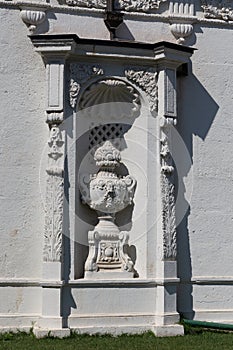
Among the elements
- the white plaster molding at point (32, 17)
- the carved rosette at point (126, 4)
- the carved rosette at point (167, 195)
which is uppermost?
the carved rosette at point (126, 4)

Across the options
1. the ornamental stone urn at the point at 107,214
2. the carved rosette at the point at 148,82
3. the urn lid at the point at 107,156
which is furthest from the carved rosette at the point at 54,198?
the carved rosette at the point at 148,82

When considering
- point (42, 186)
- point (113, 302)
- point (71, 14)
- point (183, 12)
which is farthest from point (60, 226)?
point (183, 12)

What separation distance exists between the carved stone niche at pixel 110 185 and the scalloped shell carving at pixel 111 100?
0.6 inches

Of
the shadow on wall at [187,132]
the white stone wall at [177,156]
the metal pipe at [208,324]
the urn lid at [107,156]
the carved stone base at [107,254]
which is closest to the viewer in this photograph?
the white stone wall at [177,156]

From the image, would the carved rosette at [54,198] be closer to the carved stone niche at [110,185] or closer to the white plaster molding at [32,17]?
the carved stone niche at [110,185]

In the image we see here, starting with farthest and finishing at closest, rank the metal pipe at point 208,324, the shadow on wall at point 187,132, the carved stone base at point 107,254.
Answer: the shadow on wall at point 187,132 < the metal pipe at point 208,324 < the carved stone base at point 107,254

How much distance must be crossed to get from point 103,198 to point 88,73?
1.88 meters

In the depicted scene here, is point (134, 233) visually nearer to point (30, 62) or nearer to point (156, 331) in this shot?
point (156, 331)

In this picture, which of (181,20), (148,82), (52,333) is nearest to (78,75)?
(148,82)

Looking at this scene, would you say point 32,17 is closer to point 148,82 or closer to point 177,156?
point 148,82

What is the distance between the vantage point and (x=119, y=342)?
10375 millimetres

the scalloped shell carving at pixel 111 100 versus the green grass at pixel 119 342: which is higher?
the scalloped shell carving at pixel 111 100

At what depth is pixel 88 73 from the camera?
36.6 feet

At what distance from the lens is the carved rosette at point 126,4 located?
37.5 feet
